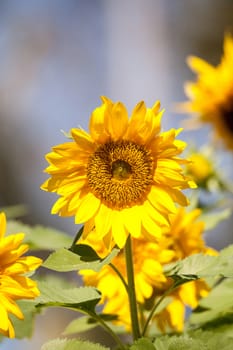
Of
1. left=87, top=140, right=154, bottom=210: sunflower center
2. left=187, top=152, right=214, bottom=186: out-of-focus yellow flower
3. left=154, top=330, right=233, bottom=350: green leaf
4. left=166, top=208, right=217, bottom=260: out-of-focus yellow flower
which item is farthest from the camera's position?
left=187, top=152, right=214, bottom=186: out-of-focus yellow flower

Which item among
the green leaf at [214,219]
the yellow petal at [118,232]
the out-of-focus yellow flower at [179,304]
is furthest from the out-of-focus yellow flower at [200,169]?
the yellow petal at [118,232]

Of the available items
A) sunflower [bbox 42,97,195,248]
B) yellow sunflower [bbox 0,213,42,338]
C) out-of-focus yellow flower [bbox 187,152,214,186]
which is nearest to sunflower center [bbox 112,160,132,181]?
sunflower [bbox 42,97,195,248]

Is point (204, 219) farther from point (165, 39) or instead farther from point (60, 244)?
point (165, 39)

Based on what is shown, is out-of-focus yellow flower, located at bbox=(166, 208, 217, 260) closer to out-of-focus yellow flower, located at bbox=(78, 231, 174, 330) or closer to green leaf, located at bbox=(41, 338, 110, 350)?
out-of-focus yellow flower, located at bbox=(78, 231, 174, 330)

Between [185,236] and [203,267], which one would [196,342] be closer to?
[203,267]

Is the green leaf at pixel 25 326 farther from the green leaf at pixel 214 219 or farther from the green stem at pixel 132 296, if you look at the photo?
the green leaf at pixel 214 219

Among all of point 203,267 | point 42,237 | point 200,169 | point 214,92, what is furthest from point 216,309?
point 214,92

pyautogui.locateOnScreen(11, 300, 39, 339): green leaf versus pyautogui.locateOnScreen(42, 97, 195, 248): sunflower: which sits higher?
pyautogui.locateOnScreen(42, 97, 195, 248): sunflower
